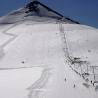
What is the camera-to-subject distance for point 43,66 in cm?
2709

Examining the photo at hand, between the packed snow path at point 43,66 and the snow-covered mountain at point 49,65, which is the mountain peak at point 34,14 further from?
the packed snow path at point 43,66

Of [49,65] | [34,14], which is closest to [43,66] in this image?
[49,65]

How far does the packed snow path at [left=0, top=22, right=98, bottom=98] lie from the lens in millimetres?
16867

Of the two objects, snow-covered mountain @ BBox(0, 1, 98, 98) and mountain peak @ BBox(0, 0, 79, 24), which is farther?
mountain peak @ BBox(0, 0, 79, 24)

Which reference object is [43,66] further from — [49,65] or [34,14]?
[34,14]

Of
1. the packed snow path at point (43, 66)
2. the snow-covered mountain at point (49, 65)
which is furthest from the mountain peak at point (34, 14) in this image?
the packed snow path at point (43, 66)

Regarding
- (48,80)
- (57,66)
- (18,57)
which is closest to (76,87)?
(48,80)

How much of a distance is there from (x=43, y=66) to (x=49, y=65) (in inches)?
25.1

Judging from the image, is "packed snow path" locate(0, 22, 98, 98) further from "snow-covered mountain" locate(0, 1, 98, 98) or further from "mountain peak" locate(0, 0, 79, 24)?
"mountain peak" locate(0, 0, 79, 24)

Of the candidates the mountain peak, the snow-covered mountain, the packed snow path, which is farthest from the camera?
the mountain peak

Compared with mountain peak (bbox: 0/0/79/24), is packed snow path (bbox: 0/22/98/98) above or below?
below

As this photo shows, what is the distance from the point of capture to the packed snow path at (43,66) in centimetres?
1687

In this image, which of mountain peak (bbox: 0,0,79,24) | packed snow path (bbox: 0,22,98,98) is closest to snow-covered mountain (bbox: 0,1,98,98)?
packed snow path (bbox: 0,22,98,98)

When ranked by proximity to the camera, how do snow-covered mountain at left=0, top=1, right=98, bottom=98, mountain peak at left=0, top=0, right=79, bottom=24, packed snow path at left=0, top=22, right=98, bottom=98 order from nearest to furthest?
packed snow path at left=0, top=22, right=98, bottom=98 < snow-covered mountain at left=0, top=1, right=98, bottom=98 < mountain peak at left=0, top=0, right=79, bottom=24
